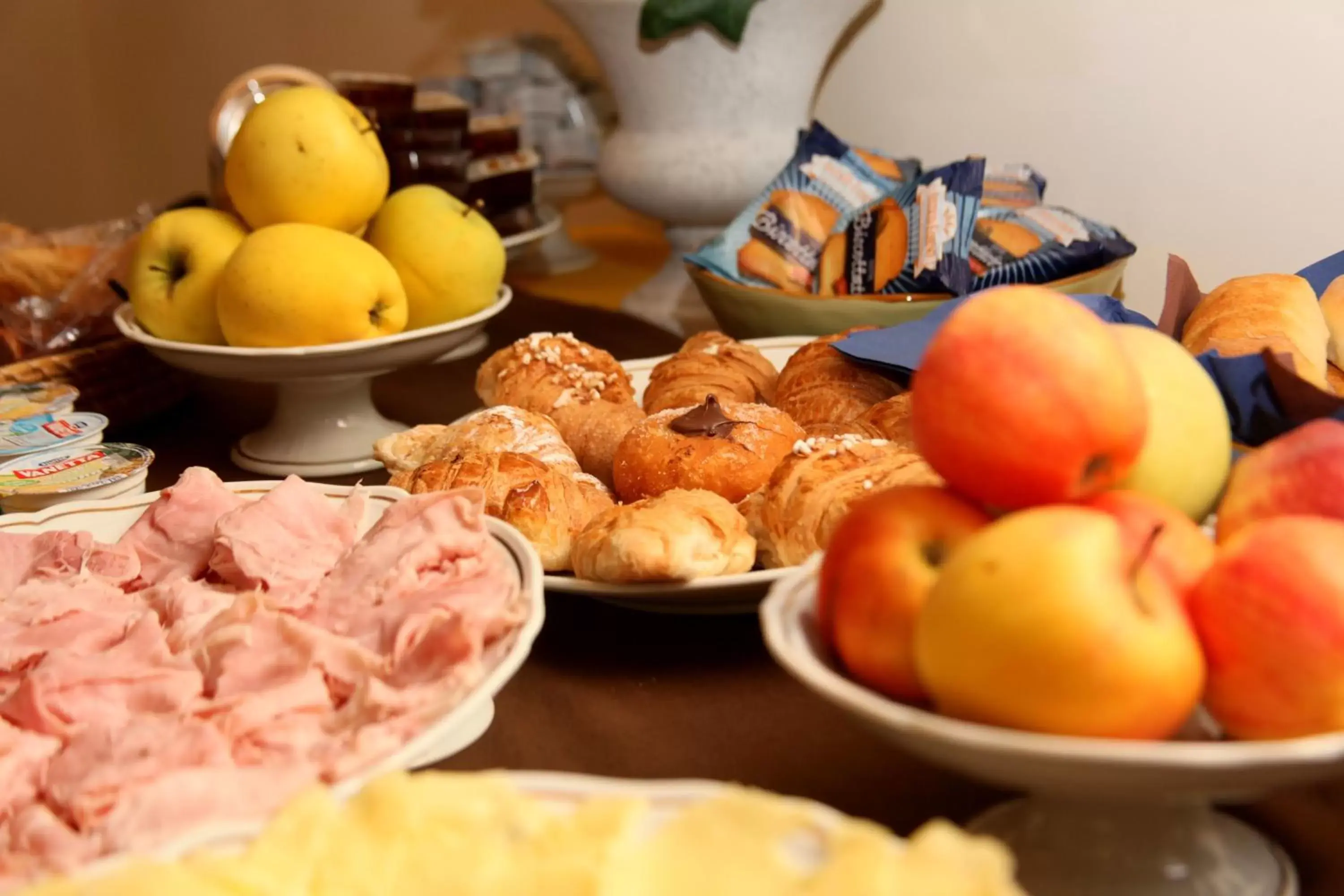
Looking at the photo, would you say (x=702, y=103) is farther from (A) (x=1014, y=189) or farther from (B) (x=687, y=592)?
(B) (x=687, y=592)

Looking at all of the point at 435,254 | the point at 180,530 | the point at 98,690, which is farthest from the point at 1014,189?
the point at 98,690

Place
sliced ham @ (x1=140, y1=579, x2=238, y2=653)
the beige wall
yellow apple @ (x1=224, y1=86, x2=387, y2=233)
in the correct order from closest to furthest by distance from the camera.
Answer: sliced ham @ (x1=140, y1=579, x2=238, y2=653), yellow apple @ (x1=224, y1=86, x2=387, y2=233), the beige wall

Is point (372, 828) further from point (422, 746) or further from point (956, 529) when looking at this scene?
point (956, 529)

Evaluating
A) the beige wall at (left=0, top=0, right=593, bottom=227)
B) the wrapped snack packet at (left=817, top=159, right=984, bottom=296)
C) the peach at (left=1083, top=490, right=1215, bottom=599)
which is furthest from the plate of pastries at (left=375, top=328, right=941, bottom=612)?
the beige wall at (left=0, top=0, right=593, bottom=227)

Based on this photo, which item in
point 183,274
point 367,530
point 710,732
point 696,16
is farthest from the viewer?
point 696,16

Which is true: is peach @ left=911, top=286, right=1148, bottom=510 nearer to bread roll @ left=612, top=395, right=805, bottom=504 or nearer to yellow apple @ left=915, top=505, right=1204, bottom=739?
yellow apple @ left=915, top=505, right=1204, bottom=739

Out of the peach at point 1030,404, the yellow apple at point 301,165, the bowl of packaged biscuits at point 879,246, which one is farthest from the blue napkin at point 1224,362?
the yellow apple at point 301,165

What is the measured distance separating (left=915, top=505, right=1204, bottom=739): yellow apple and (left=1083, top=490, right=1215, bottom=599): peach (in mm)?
16

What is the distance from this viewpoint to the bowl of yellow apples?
40.6 inches

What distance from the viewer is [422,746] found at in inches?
19.9

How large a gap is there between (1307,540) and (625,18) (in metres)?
1.30

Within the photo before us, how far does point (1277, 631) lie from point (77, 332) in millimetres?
1234

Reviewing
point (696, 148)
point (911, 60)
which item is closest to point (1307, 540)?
point (696, 148)

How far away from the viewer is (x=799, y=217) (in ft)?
4.33
